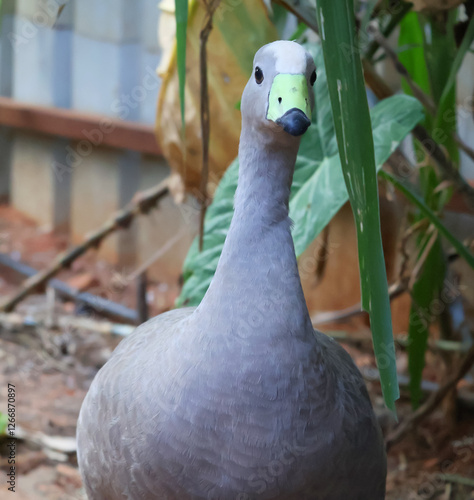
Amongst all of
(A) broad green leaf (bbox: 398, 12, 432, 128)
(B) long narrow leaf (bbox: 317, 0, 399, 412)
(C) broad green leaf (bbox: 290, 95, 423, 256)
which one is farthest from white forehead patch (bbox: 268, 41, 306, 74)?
(A) broad green leaf (bbox: 398, 12, 432, 128)

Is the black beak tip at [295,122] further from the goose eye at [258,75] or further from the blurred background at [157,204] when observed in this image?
the blurred background at [157,204]

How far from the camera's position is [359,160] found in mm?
684

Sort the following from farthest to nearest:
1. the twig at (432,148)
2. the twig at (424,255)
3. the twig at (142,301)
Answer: the twig at (142,301) → the twig at (424,255) → the twig at (432,148)

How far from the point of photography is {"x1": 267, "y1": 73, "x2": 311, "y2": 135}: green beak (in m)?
0.75

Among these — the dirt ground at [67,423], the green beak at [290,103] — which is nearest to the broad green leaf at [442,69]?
the green beak at [290,103]

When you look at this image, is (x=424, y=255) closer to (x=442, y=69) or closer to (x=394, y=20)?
(x=442, y=69)

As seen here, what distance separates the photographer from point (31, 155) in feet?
10.2

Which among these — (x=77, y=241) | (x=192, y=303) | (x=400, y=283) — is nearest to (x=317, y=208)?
(x=192, y=303)

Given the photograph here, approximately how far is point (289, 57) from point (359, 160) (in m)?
0.20

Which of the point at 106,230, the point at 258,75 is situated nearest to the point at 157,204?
the point at 106,230

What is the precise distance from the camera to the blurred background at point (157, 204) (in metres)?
1.49

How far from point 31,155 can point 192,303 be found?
6.84 feet

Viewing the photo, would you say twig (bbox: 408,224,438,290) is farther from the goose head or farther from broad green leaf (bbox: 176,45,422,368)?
the goose head

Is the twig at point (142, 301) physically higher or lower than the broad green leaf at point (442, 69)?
lower
